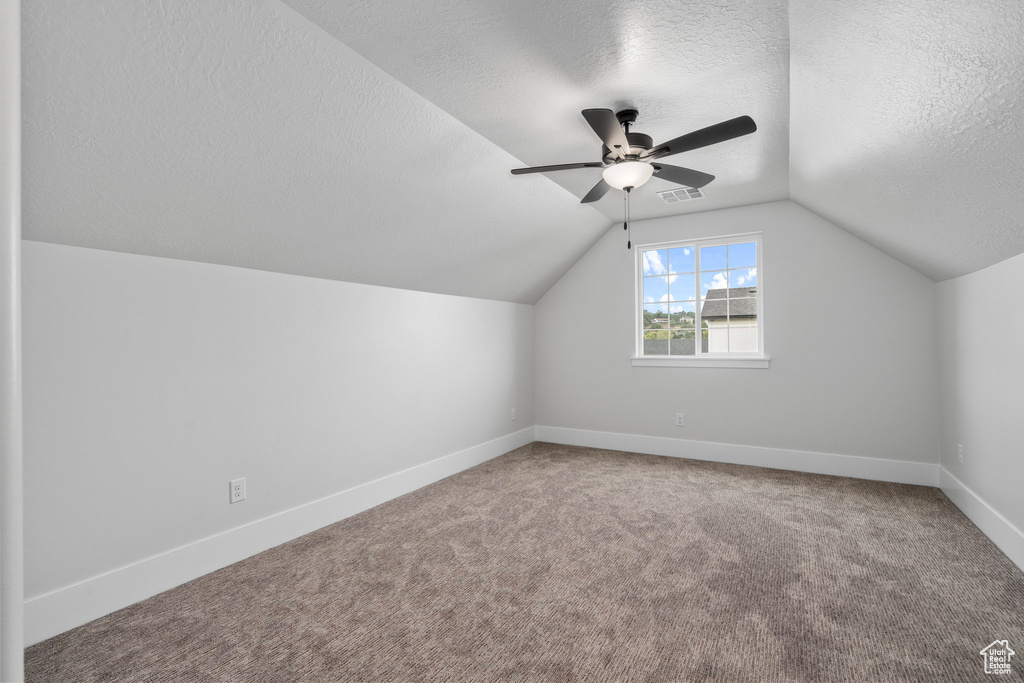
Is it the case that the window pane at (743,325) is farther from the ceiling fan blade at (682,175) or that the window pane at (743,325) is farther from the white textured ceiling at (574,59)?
the ceiling fan blade at (682,175)

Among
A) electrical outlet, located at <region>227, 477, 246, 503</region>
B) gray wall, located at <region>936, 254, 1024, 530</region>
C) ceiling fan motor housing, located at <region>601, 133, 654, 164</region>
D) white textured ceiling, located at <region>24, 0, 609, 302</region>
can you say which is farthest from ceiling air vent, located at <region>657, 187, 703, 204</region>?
electrical outlet, located at <region>227, 477, 246, 503</region>

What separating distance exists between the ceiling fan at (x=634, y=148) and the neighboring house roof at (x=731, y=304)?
207 centimetres

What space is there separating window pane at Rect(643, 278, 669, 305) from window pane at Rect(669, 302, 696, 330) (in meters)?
0.13

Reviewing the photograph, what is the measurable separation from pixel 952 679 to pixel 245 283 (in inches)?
136

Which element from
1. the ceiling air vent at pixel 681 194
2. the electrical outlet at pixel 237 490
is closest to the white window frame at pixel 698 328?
the ceiling air vent at pixel 681 194

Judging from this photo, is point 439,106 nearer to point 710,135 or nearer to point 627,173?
point 627,173

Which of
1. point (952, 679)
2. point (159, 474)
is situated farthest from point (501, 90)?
point (952, 679)

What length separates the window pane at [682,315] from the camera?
4.74 meters

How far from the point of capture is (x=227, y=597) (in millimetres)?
2213

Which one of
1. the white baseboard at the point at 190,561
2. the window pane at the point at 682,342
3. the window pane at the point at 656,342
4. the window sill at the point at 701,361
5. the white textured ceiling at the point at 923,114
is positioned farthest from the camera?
the window pane at the point at 656,342

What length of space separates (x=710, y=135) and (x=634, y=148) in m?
0.43

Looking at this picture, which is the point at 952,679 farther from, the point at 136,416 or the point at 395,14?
the point at 136,416

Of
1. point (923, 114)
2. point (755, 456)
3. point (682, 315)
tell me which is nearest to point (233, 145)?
point (923, 114)

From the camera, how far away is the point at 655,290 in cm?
492
